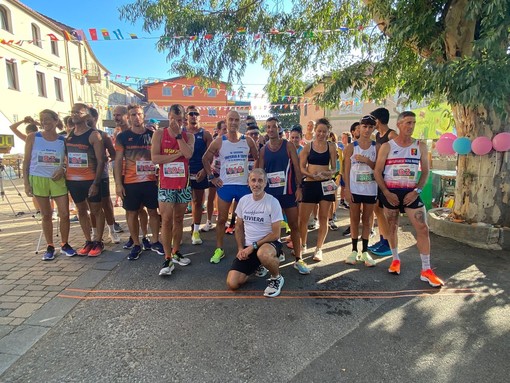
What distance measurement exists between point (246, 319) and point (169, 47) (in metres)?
6.41

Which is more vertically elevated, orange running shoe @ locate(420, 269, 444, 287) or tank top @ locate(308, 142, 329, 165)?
tank top @ locate(308, 142, 329, 165)

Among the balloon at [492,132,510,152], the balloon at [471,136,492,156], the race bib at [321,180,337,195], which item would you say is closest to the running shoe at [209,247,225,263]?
the race bib at [321,180,337,195]

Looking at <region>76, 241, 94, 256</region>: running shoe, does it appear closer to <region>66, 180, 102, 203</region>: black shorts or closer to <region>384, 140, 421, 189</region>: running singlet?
<region>66, 180, 102, 203</region>: black shorts

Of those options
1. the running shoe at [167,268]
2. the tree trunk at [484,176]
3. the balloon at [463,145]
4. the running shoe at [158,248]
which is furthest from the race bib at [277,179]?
the tree trunk at [484,176]

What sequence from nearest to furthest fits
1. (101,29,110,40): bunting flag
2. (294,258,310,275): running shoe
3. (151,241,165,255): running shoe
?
(294,258,310,275): running shoe → (151,241,165,255): running shoe → (101,29,110,40): bunting flag

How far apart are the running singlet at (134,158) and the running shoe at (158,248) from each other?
103 centimetres

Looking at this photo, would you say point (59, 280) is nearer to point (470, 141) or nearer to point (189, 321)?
point (189, 321)

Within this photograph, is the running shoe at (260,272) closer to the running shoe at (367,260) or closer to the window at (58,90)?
the running shoe at (367,260)

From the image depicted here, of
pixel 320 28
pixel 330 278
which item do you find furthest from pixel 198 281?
pixel 320 28

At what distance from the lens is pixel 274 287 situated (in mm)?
3387

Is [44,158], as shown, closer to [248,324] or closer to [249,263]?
[249,263]

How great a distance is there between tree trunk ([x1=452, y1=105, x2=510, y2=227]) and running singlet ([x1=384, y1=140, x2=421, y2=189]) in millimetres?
2145

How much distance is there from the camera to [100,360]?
238cm

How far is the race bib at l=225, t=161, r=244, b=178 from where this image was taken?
167 inches
